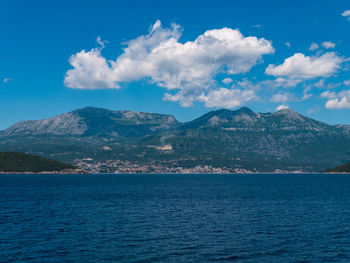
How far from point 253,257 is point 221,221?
3298cm

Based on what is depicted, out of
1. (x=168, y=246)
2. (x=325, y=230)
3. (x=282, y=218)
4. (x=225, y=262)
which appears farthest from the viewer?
(x=282, y=218)

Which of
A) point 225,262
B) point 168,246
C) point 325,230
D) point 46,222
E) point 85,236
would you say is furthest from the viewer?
point 46,222

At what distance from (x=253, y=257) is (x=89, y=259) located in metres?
26.2

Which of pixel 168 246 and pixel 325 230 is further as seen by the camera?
pixel 325 230

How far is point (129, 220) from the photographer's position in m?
88.9

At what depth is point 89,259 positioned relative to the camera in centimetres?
5331

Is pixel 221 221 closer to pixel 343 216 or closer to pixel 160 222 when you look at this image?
pixel 160 222

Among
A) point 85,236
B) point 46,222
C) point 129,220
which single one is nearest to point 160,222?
point 129,220

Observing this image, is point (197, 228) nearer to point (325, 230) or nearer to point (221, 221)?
point (221, 221)

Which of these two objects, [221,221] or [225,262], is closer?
[225,262]

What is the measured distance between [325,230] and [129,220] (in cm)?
4742

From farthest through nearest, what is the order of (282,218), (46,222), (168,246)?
(282,218) → (46,222) → (168,246)

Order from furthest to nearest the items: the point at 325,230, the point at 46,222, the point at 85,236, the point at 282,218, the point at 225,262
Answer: the point at 282,218, the point at 46,222, the point at 325,230, the point at 85,236, the point at 225,262

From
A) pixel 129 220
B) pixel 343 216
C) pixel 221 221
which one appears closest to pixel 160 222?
pixel 129 220
